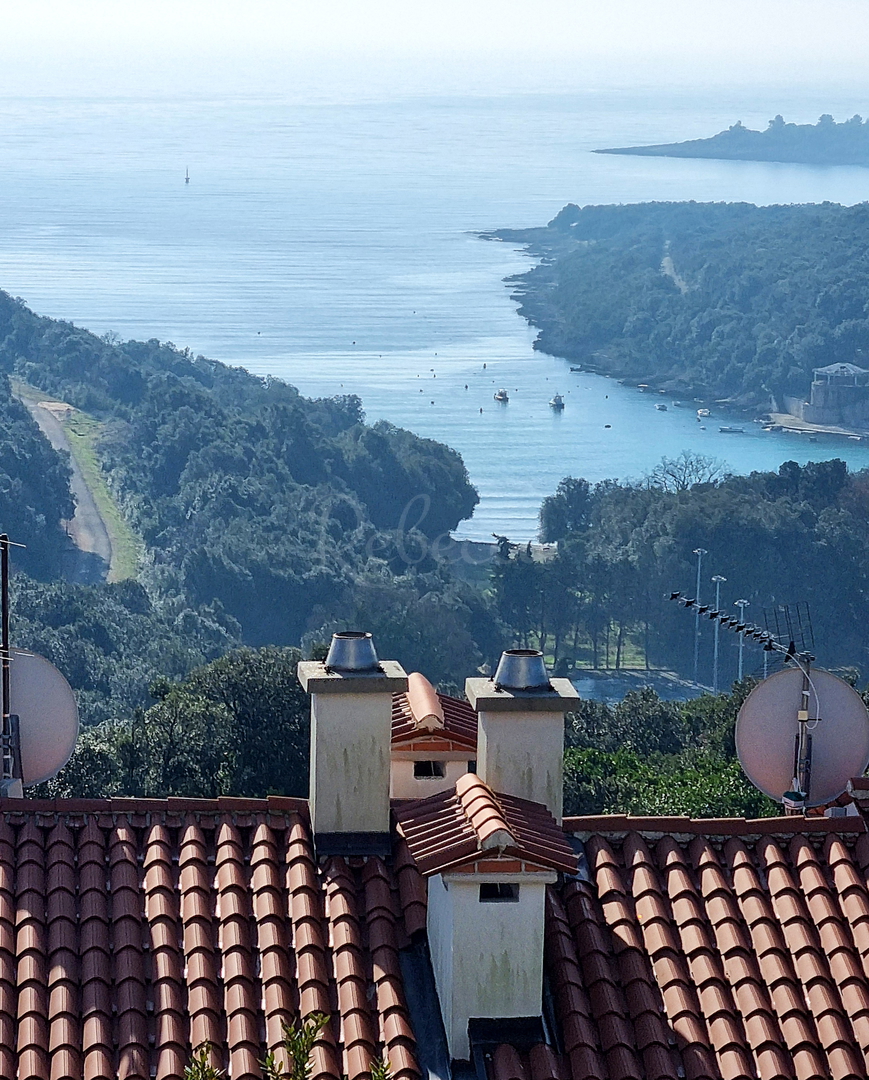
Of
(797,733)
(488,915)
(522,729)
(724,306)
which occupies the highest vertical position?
(522,729)

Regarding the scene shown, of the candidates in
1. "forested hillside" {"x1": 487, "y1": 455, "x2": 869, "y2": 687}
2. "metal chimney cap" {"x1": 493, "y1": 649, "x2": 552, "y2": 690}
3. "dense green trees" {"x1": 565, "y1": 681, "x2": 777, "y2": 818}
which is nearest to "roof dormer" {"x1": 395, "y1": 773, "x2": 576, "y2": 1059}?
"metal chimney cap" {"x1": 493, "y1": 649, "x2": 552, "y2": 690}

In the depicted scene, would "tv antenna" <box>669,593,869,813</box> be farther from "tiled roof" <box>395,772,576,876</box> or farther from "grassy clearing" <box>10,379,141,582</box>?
"grassy clearing" <box>10,379,141,582</box>

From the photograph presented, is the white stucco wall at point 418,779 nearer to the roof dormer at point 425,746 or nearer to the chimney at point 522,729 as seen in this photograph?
the roof dormer at point 425,746

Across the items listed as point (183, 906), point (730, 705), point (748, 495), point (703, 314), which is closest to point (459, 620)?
point (748, 495)

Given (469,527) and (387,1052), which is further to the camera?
(469,527)

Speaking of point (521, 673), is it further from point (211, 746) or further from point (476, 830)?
point (211, 746)

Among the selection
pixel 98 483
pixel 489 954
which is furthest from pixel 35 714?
pixel 98 483

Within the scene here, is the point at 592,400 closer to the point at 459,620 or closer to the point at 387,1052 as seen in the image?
the point at 459,620
